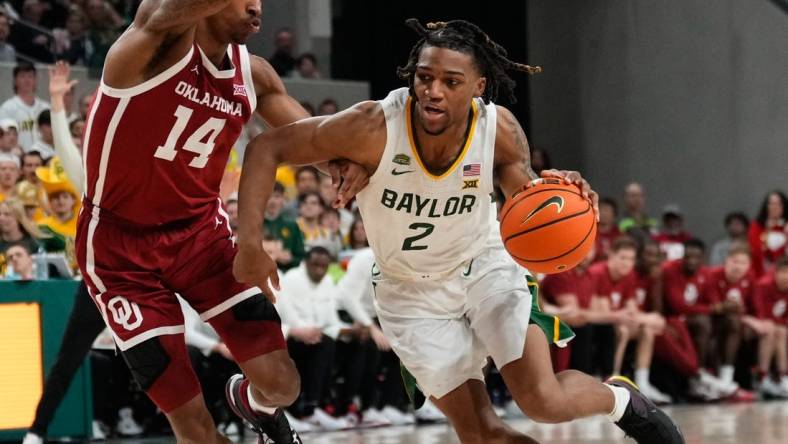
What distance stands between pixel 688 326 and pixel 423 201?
7.01m

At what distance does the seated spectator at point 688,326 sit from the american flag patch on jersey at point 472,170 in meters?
6.60

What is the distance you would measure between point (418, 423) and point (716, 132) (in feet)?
21.4

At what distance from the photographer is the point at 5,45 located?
11625mm

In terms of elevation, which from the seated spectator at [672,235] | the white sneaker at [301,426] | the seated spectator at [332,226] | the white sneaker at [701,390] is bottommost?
→ the white sneaker at [701,390]

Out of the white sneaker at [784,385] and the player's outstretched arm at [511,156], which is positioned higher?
the player's outstretched arm at [511,156]

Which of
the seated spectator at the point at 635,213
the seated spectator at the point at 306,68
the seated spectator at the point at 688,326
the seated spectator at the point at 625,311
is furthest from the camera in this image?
the seated spectator at the point at 306,68

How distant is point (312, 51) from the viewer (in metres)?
14.5

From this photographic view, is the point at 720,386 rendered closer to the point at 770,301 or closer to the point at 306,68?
the point at 770,301

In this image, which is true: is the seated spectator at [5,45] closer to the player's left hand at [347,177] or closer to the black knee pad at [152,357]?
the black knee pad at [152,357]

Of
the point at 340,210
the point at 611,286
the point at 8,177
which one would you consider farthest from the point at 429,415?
the point at 8,177

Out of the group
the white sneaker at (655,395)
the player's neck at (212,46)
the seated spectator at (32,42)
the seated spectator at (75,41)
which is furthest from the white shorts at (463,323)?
the seated spectator at (75,41)

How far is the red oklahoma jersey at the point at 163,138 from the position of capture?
4645mm

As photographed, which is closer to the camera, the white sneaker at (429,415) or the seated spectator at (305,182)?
the white sneaker at (429,415)

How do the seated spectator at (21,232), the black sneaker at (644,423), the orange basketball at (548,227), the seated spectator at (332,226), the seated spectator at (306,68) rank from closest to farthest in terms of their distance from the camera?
the orange basketball at (548,227)
the black sneaker at (644,423)
the seated spectator at (21,232)
the seated spectator at (332,226)
the seated spectator at (306,68)
